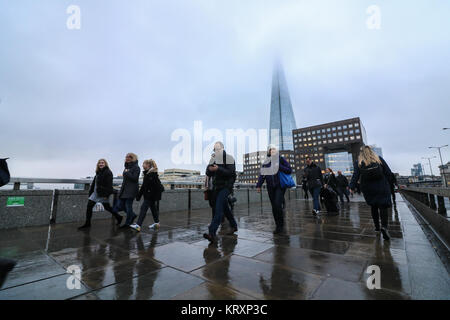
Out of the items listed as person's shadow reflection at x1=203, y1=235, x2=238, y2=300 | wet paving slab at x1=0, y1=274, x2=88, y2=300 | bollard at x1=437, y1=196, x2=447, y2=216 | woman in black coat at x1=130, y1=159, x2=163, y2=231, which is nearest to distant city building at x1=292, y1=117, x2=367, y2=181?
bollard at x1=437, y1=196, x2=447, y2=216

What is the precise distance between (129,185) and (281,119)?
15183cm

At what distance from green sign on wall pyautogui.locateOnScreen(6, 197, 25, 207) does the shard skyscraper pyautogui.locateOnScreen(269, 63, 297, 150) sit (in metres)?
146

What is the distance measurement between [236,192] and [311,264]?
9.80 metres

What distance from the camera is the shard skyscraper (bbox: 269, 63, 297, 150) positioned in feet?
479

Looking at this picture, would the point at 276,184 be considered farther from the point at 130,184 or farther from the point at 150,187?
the point at 130,184

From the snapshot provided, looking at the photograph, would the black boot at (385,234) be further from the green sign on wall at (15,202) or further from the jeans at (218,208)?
the green sign on wall at (15,202)

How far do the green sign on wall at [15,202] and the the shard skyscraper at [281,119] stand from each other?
146 m

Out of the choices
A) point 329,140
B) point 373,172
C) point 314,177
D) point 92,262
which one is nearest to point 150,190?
point 92,262

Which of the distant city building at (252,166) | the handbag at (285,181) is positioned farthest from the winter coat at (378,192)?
the distant city building at (252,166)

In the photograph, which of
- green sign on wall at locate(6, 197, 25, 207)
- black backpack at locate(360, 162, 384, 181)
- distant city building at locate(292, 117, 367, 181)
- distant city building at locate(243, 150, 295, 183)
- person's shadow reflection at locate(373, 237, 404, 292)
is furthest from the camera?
distant city building at locate(243, 150, 295, 183)

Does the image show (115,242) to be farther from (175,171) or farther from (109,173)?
(175,171)

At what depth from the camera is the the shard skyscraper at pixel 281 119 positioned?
146 metres

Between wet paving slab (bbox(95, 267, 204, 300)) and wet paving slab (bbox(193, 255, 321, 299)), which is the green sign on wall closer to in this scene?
wet paving slab (bbox(95, 267, 204, 300))
